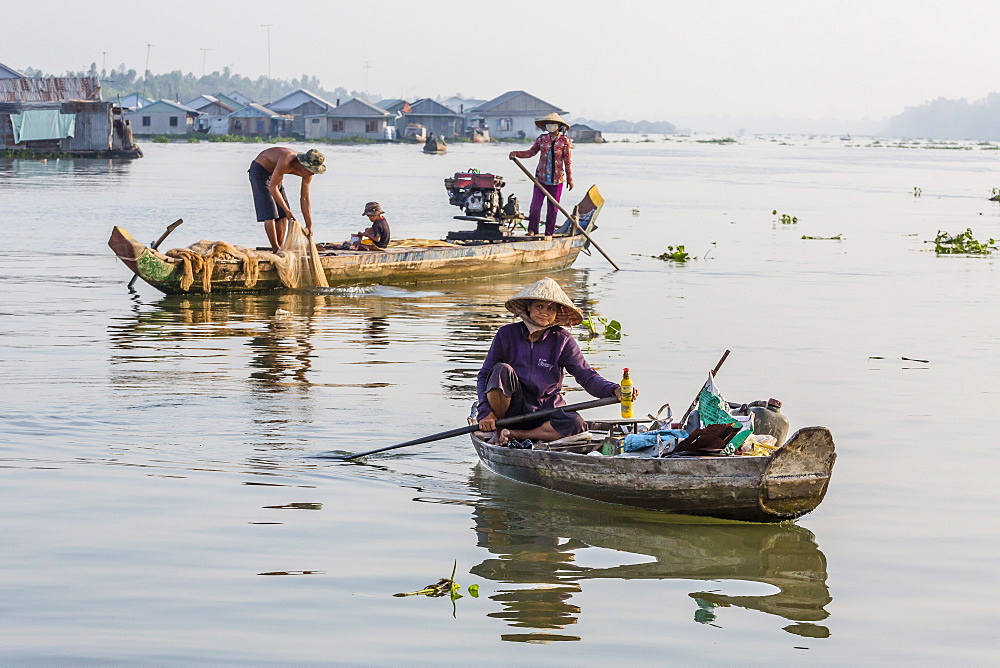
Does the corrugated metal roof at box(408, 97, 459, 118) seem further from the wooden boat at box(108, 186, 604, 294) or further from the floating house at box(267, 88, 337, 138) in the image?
the wooden boat at box(108, 186, 604, 294)

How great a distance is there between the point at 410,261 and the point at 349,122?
68836 mm

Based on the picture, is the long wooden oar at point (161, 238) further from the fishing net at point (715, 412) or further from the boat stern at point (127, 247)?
the fishing net at point (715, 412)

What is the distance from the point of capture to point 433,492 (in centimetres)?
686

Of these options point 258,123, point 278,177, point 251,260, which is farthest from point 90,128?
point 278,177

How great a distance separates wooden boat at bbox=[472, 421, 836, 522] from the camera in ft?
19.0

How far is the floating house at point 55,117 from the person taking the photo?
45.3 metres

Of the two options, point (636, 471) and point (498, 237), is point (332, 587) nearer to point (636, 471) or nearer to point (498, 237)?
point (636, 471)

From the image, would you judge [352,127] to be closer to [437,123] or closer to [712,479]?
[437,123]

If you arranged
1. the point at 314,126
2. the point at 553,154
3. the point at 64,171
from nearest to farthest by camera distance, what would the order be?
the point at 553,154 → the point at 64,171 → the point at 314,126

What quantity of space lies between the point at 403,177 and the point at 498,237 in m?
26.4

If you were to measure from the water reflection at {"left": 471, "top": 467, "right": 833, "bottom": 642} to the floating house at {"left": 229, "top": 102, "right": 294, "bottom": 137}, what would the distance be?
75.9 meters

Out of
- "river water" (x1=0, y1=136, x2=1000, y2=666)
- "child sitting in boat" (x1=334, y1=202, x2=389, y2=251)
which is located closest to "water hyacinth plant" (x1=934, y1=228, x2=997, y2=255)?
"river water" (x1=0, y1=136, x2=1000, y2=666)

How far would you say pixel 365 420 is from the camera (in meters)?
8.44

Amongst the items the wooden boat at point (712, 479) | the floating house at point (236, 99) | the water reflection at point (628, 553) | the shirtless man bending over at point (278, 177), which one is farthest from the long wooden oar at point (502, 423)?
the floating house at point (236, 99)
